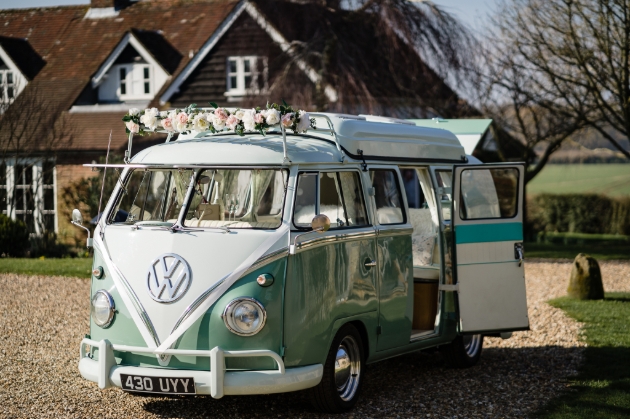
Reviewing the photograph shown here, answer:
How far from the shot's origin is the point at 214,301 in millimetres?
6336

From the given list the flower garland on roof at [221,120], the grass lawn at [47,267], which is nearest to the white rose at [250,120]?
the flower garland on roof at [221,120]

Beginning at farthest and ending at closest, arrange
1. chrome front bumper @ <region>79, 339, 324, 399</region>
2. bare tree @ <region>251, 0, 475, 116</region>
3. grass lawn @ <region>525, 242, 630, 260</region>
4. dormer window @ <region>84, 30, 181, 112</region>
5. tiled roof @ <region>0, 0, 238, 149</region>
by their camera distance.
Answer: tiled roof @ <region>0, 0, 238, 149</region> < dormer window @ <region>84, 30, 181, 112</region> < grass lawn @ <region>525, 242, 630, 260</region> < bare tree @ <region>251, 0, 475, 116</region> < chrome front bumper @ <region>79, 339, 324, 399</region>

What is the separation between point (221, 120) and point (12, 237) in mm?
12661

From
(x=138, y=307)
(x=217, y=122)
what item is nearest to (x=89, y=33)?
(x=217, y=122)

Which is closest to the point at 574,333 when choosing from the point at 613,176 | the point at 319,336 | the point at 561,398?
the point at 561,398

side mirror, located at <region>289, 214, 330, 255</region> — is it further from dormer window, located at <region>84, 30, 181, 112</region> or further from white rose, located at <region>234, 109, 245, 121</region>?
dormer window, located at <region>84, 30, 181, 112</region>

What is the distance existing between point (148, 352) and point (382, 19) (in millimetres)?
14584

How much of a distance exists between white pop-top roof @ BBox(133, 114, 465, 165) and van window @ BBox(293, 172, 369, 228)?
0.16 m

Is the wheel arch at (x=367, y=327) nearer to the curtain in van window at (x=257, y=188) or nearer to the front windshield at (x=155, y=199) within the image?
the curtain in van window at (x=257, y=188)

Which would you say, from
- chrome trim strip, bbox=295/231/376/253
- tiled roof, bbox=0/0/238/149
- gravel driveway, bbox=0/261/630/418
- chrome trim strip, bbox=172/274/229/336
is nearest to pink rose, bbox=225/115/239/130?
chrome trim strip, bbox=295/231/376/253

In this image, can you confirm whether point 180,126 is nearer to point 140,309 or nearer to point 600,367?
point 140,309

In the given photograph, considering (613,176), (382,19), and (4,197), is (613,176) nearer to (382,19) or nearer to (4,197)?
(382,19)

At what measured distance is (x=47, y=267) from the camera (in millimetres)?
16016

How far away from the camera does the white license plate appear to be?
20.4ft
